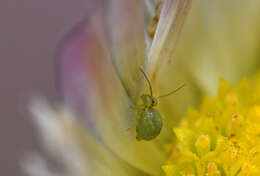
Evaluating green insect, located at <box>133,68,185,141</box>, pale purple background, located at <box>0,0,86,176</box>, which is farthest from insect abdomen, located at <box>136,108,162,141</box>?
pale purple background, located at <box>0,0,86,176</box>

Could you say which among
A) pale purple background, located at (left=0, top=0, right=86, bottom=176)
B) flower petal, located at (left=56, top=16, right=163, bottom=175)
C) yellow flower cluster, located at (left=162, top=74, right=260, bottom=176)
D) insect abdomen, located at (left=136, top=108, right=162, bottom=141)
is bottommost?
yellow flower cluster, located at (left=162, top=74, right=260, bottom=176)

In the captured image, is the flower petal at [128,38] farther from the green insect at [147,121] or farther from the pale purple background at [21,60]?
the pale purple background at [21,60]

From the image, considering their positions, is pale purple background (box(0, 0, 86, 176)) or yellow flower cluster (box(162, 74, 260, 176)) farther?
pale purple background (box(0, 0, 86, 176))

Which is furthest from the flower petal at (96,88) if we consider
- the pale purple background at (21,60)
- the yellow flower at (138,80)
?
the pale purple background at (21,60)

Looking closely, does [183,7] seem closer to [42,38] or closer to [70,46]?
[70,46]

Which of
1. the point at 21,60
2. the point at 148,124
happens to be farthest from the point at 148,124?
the point at 21,60

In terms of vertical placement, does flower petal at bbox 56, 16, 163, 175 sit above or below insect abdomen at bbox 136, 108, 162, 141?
above

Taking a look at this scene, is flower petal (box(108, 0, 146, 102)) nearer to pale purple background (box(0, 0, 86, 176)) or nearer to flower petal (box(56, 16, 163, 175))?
flower petal (box(56, 16, 163, 175))

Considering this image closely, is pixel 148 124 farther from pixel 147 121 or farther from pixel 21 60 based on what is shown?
pixel 21 60
